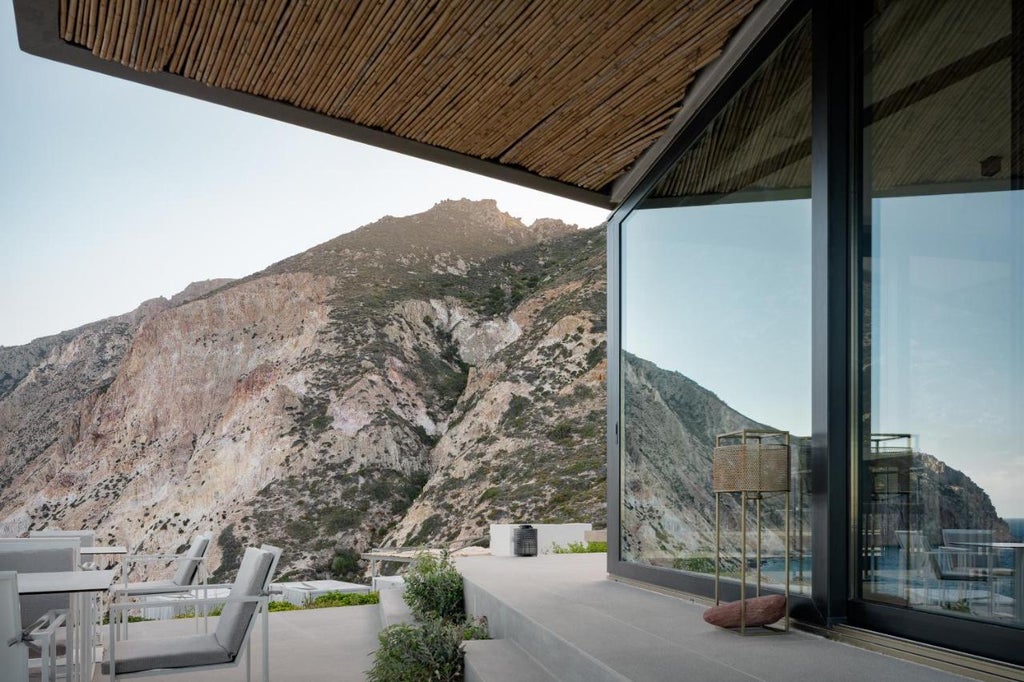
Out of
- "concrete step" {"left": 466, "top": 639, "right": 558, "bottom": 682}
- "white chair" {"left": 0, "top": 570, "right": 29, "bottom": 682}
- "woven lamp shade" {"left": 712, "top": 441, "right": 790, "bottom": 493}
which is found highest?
"woven lamp shade" {"left": 712, "top": 441, "right": 790, "bottom": 493}

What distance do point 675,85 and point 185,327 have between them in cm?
3566

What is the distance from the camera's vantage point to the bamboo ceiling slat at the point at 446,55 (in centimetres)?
430

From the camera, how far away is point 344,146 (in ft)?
139

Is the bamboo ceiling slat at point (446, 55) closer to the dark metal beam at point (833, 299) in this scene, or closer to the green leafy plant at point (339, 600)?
the dark metal beam at point (833, 299)

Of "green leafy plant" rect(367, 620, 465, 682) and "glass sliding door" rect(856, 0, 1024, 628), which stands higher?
"glass sliding door" rect(856, 0, 1024, 628)

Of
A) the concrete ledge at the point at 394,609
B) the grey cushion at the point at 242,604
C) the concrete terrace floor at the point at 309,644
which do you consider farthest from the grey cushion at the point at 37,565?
the concrete ledge at the point at 394,609

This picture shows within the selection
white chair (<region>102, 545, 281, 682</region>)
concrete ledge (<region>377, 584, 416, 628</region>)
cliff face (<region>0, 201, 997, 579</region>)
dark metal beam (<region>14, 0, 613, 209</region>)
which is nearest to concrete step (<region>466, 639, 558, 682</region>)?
white chair (<region>102, 545, 281, 682</region>)

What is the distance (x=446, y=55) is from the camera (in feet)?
15.7

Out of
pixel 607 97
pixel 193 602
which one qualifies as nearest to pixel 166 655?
pixel 193 602

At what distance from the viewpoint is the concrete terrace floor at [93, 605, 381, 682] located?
212 inches

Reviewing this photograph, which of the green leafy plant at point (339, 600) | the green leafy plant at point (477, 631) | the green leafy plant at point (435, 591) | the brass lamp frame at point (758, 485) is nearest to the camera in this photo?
the brass lamp frame at point (758, 485)

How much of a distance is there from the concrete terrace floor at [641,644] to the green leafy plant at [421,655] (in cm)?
14

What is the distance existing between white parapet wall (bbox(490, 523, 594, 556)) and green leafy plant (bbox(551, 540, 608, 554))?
0.15 m

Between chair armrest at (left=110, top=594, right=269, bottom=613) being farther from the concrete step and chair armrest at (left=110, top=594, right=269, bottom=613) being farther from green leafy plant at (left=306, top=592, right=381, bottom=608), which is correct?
green leafy plant at (left=306, top=592, right=381, bottom=608)
